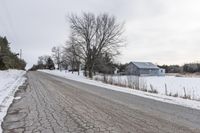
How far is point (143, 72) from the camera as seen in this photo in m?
74.1

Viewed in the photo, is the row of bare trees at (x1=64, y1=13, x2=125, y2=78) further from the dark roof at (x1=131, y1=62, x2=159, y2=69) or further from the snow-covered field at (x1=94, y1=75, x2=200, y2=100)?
the dark roof at (x1=131, y1=62, x2=159, y2=69)

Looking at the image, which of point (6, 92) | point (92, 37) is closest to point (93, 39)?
point (92, 37)

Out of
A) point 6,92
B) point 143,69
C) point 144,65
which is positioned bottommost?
point 6,92

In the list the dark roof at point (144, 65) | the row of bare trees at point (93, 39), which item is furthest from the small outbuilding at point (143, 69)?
the row of bare trees at point (93, 39)

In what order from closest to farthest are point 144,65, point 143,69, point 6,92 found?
point 6,92, point 143,69, point 144,65

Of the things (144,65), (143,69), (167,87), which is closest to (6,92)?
(167,87)

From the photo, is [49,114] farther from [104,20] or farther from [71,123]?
[104,20]

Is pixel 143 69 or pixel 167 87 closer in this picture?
pixel 167 87

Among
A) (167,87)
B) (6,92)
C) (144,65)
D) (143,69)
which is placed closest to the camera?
(6,92)

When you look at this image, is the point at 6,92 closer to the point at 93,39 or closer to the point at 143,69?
the point at 93,39

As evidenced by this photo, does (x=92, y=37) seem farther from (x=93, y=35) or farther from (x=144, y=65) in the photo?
(x=144, y=65)

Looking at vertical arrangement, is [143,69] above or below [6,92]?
above

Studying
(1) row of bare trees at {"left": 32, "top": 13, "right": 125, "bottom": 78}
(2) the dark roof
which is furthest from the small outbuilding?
(1) row of bare trees at {"left": 32, "top": 13, "right": 125, "bottom": 78}

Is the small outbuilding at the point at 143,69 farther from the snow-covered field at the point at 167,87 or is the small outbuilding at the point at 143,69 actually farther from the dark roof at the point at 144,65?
the snow-covered field at the point at 167,87
